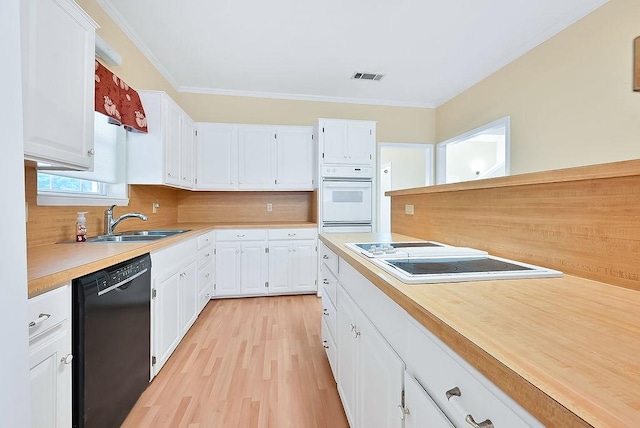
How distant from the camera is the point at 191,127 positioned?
3564 mm

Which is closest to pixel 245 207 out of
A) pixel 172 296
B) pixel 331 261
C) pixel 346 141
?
pixel 346 141

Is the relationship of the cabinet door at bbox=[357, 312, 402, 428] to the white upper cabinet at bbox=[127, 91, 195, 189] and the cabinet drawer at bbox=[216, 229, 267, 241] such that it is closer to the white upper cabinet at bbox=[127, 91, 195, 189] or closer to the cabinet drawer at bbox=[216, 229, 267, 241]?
the white upper cabinet at bbox=[127, 91, 195, 189]

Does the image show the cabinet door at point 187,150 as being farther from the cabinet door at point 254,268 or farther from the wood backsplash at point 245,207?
the cabinet door at point 254,268

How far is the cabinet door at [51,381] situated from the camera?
0.92m

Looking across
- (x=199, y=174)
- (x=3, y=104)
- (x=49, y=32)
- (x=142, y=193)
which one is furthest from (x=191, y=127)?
(x=3, y=104)

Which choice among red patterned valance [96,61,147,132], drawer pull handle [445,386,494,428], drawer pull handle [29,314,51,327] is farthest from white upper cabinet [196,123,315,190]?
drawer pull handle [445,386,494,428]

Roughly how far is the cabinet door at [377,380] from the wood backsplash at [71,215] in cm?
179

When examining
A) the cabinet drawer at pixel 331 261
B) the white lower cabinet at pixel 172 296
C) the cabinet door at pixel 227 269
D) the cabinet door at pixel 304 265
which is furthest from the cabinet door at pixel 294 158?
the cabinet drawer at pixel 331 261

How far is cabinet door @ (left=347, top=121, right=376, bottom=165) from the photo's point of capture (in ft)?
12.6

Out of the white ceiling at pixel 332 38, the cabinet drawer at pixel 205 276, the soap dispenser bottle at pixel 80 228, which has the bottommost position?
the cabinet drawer at pixel 205 276

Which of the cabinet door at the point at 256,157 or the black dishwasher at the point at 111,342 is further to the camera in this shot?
the cabinet door at the point at 256,157

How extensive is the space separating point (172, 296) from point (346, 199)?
2318mm

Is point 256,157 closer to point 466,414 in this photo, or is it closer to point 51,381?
point 51,381

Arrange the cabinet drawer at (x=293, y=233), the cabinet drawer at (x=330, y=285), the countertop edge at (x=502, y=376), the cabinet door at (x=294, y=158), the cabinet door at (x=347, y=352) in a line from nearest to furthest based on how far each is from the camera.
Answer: the countertop edge at (x=502, y=376)
the cabinet door at (x=347, y=352)
the cabinet drawer at (x=330, y=285)
the cabinet drawer at (x=293, y=233)
the cabinet door at (x=294, y=158)
